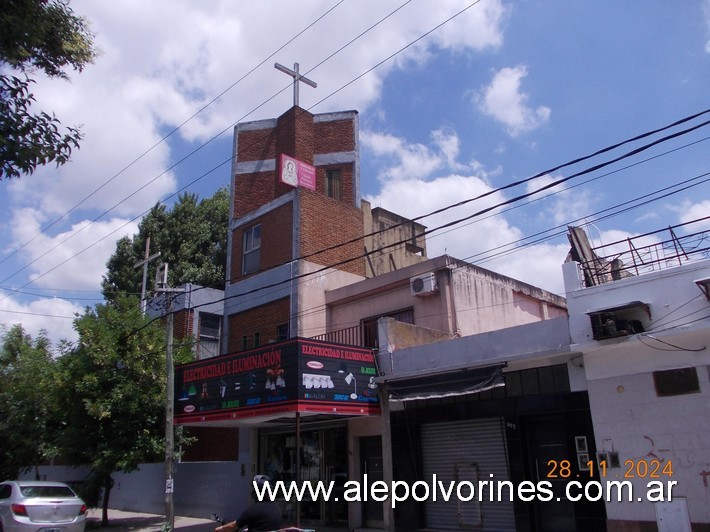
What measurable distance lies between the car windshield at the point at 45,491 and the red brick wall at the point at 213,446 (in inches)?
197

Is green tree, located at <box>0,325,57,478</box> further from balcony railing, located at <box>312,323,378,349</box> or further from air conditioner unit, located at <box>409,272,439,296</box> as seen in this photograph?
air conditioner unit, located at <box>409,272,439,296</box>

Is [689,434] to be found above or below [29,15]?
below

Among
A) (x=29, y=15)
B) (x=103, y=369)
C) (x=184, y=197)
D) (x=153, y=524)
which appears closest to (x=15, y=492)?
(x=103, y=369)

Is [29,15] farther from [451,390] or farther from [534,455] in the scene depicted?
[534,455]

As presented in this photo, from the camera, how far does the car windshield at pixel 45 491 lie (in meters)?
14.2

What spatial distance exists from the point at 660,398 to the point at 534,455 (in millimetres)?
3032

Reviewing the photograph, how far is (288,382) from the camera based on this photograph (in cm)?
1344

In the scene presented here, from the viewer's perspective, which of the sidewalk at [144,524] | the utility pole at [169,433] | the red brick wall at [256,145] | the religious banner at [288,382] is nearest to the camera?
the religious banner at [288,382]

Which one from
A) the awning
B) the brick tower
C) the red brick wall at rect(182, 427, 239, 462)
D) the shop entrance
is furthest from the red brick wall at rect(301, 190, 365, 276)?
the awning

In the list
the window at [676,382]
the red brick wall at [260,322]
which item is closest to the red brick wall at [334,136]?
the red brick wall at [260,322]

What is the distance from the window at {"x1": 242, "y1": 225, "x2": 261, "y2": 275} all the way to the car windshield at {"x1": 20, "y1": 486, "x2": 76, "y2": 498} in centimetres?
942

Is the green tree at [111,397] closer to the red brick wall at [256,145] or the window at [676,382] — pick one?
the red brick wall at [256,145]

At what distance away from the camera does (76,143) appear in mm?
8055

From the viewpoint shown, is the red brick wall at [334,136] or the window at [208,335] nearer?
the red brick wall at [334,136]
